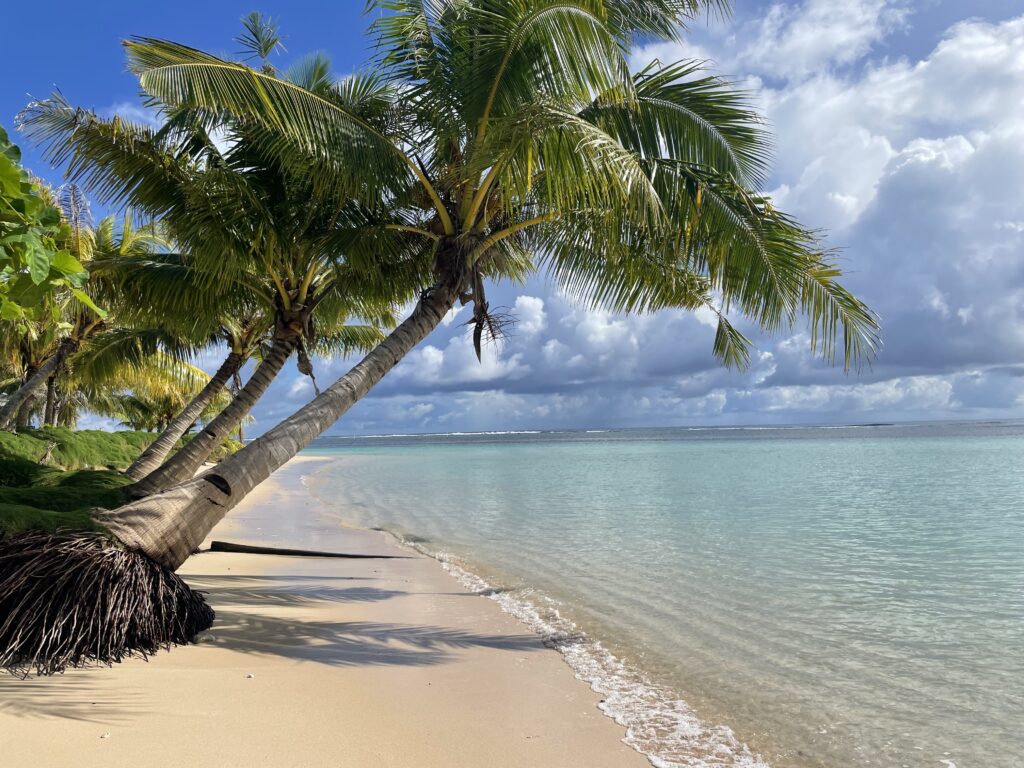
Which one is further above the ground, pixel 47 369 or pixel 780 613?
pixel 47 369

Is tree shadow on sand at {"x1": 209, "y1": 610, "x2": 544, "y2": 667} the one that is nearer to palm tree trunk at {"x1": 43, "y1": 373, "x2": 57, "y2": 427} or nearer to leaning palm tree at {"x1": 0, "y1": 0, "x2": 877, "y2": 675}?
leaning palm tree at {"x1": 0, "y1": 0, "x2": 877, "y2": 675}

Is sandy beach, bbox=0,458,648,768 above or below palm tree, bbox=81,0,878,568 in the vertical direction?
below

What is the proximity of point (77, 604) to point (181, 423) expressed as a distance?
898cm

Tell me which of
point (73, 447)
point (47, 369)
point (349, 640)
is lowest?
point (349, 640)

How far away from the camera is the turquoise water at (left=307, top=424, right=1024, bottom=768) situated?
4.02 metres

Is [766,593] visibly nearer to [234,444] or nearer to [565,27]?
[565,27]

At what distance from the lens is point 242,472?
5895 mm

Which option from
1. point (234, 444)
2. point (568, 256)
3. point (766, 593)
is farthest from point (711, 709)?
point (234, 444)

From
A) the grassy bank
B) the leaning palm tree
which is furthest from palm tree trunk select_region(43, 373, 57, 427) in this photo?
the leaning palm tree

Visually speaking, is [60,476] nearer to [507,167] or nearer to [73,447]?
[507,167]

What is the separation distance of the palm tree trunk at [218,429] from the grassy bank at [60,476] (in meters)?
0.54

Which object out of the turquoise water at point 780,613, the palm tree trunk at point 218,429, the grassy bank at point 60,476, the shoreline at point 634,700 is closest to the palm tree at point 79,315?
the grassy bank at point 60,476

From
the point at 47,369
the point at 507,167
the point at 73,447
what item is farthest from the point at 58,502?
the point at 73,447

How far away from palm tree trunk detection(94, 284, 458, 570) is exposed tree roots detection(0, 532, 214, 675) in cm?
21
